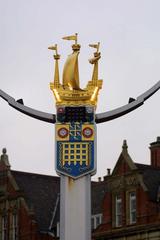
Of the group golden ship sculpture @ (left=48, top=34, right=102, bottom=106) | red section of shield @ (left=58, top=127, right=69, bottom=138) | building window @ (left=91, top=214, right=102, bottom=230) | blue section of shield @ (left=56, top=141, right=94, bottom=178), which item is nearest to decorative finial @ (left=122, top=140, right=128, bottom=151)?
building window @ (left=91, top=214, right=102, bottom=230)

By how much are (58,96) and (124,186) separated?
3011 cm

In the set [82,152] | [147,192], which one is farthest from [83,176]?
[147,192]

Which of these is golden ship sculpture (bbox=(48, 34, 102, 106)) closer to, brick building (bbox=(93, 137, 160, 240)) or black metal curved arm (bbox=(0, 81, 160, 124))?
black metal curved arm (bbox=(0, 81, 160, 124))

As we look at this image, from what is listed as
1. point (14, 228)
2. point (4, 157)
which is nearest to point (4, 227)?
point (14, 228)

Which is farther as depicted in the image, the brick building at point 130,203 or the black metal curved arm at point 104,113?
the brick building at point 130,203

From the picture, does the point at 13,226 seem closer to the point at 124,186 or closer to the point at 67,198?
the point at 124,186

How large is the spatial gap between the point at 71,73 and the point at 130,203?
2978cm

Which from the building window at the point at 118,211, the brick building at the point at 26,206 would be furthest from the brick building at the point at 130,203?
the brick building at the point at 26,206

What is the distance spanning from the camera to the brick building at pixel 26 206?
7450 cm

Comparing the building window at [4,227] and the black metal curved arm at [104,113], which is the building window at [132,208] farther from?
the black metal curved arm at [104,113]

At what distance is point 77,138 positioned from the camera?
37.0m

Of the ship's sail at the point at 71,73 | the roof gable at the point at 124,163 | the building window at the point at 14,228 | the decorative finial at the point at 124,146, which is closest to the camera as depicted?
the ship's sail at the point at 71,73

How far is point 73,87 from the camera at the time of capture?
37.7 metres

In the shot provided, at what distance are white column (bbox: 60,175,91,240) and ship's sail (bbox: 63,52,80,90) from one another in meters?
3.23
